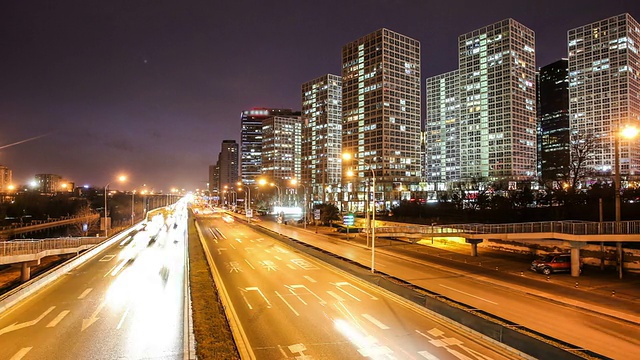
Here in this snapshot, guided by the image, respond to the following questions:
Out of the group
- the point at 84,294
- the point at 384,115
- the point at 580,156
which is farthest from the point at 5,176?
the point at 580,156

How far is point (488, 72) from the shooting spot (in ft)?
571

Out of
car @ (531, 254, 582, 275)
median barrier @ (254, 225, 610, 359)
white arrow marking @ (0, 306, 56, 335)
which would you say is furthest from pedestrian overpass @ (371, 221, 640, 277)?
white arrow marking @ (0, 306, 56, 335)

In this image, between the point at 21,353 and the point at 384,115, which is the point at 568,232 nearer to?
the point at 21,353

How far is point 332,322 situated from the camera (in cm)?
1836

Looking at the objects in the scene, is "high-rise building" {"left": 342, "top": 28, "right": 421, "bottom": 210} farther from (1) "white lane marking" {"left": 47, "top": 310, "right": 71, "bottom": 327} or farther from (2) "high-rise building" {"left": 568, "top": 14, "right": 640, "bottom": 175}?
(1) "white lane marking" {"left": 47, "top": 310, "right": 71, "bottom": 327}

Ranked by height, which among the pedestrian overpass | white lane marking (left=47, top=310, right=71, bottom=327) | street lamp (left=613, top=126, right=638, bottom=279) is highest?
street lamp (left=613, top=126, right=638, bottom=279)

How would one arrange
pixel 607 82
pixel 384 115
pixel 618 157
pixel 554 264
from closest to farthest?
pixel 618 157
pixel 554 264
pixel 384 115
pixel 607 82

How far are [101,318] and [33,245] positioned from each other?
2190 cm

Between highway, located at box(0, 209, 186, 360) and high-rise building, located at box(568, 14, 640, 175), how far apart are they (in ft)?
575

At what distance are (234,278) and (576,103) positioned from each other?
20202 cm

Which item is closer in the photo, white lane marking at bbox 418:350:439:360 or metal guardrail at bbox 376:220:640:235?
white lane marking at bbox 418:350:439:360

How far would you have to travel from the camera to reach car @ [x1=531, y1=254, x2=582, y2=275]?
3150 centimetres

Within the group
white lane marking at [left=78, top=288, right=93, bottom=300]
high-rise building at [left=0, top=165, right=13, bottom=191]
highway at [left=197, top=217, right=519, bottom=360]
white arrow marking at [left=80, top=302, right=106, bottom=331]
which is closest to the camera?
highway at [left=197, top=217, right=519, bottom=360]

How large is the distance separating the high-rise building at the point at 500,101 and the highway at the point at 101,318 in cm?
15632
